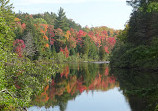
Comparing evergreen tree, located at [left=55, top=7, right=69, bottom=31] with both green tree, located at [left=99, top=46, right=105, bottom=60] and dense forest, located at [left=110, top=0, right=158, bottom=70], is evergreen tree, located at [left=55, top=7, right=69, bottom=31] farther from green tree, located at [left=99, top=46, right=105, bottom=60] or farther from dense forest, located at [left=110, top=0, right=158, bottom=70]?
dense forest, located at [left=110, top=0, right=158, bottom=70]

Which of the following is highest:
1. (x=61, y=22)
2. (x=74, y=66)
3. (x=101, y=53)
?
(x=61, y=22)

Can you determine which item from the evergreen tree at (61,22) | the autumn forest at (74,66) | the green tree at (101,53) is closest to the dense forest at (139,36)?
the autumn forest at (74,66)

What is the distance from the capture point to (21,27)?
64.6 m

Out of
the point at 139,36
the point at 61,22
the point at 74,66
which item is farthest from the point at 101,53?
the point at 139,36

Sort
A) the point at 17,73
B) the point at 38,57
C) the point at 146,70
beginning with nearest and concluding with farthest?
the point at 17,73
the point at 146,70
the point at 38,57

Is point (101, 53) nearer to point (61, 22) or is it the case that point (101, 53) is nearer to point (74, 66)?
point (61, 22)

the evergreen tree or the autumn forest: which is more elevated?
the evergreen tree

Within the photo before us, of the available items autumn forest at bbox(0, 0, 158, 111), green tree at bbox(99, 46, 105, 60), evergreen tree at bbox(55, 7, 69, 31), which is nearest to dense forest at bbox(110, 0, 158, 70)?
autumn forest at bbox(0, 0, 158, 111)

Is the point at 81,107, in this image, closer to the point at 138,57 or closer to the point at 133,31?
the point at 138,57

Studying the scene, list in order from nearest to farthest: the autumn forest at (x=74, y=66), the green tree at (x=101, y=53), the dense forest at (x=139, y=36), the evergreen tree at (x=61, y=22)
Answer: the autumn forest at (x=74, y=66) < the dense forest at (x=139, y=36) < the evergreen tree at (x=61, y=22) < the green tree at (x=101, y=53)

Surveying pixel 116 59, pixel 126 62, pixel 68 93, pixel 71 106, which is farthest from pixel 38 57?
pixel 71 106

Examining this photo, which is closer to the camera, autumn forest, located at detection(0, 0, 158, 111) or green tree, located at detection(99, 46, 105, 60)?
autumn forest, located at detection(0, 0, 158, 111)

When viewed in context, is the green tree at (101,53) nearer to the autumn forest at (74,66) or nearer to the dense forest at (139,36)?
the autumn forest at (74,66)

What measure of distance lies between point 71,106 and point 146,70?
20.9 metres
